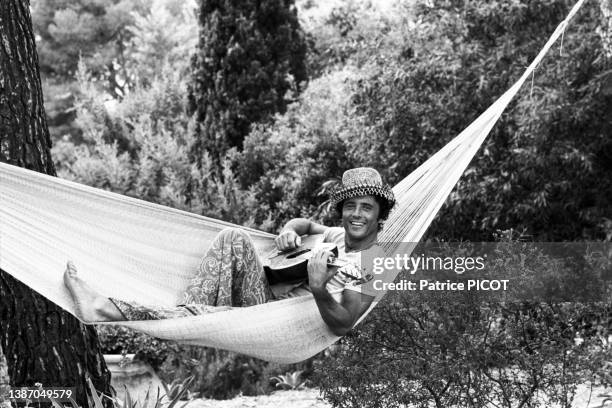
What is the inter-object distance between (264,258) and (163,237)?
37 centimetres

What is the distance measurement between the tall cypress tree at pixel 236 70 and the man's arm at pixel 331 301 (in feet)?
15.4

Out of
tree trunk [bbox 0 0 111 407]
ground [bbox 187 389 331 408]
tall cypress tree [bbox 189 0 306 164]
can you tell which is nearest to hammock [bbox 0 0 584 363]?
tree trunk [bbox 0 0 111 407]

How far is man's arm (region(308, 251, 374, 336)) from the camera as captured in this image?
8.41ft

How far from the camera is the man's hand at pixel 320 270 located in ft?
8.39

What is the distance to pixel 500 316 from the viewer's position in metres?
3.18

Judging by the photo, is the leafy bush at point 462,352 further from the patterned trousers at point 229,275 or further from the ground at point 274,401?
the ground at point 274,401

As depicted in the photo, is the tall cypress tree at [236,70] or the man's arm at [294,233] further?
the tall cypress tree at [236,70]

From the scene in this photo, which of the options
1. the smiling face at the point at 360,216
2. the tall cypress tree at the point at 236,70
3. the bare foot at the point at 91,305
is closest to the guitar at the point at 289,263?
the smiling face at the point at 360,216

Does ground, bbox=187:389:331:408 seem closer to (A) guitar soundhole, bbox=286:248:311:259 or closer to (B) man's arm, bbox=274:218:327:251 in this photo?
(B) man's arm, bbox=274:218:327:251

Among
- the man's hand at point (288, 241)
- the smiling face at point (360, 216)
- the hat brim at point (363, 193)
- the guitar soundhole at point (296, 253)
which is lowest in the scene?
the guitar soundhole at point (296, 253)

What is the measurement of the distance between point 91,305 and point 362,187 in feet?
3.07

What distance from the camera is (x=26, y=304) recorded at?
9.82 feet

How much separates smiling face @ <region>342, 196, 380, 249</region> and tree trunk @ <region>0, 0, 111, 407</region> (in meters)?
1.00

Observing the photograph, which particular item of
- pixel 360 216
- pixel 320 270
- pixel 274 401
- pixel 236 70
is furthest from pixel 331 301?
pixel 236 70
